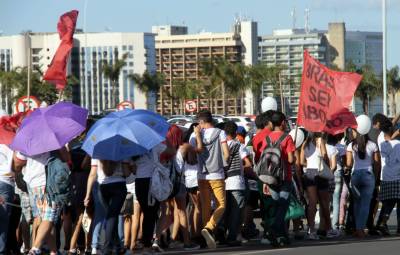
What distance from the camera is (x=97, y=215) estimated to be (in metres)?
12.9

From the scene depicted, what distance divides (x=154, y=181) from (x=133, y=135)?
1.03m

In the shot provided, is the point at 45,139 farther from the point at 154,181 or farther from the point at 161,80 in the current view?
the point at 161,80

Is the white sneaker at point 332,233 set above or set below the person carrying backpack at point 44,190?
below

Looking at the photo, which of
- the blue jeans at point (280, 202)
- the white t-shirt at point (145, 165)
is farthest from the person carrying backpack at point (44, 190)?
the blue jeans at point (280, 202)

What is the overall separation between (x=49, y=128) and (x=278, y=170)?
347 centimetres

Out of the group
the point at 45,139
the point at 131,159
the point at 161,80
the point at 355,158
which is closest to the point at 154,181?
the point at 131,159

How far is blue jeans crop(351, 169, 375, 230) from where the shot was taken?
1622cm

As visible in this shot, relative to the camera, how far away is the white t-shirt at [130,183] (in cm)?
1346

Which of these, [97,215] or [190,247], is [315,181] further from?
[97,215]

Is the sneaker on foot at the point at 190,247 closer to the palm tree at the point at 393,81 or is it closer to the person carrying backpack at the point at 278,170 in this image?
the person carrying backpack at the point at 278,170

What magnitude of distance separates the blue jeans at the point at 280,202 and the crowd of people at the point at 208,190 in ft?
0.04

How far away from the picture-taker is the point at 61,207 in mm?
12555

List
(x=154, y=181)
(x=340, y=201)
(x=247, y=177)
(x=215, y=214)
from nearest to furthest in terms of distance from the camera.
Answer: (x=154, y=181) → (x=215, y=214) → (x=247, y=177) → (x=340, y=201)

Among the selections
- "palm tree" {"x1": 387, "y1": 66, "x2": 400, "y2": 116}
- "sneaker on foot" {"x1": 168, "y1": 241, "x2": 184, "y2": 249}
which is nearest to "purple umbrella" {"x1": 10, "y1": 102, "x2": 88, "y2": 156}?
"sneaker on foot" {"x1": 168, "y1": 241, "x2": 184, "y2": 249}
